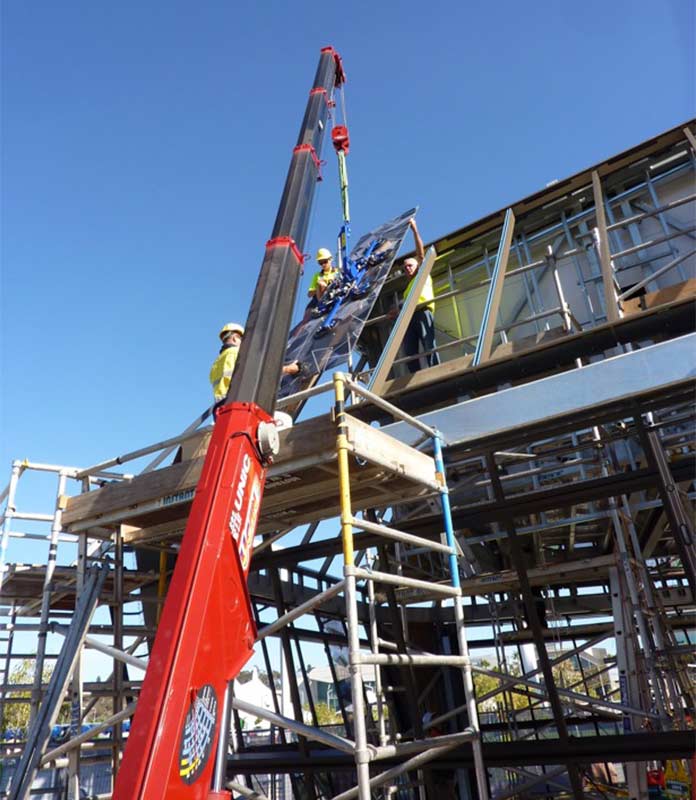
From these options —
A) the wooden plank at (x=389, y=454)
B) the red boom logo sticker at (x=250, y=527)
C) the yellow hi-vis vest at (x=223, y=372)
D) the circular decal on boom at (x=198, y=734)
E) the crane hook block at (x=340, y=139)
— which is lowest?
the circular decal on boom at (x=198, y=734)

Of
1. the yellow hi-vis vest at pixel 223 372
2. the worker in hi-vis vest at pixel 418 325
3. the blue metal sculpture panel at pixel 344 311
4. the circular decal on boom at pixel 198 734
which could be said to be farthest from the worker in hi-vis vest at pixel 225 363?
the worker in hi-vis vest at pixel 418 325

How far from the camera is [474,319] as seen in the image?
1152 cm

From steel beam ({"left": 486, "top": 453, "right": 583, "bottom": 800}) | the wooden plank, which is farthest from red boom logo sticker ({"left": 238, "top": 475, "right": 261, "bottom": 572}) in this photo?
steel beam ({"left": 486, "top": 453, "right": 583, "bottom": 800})

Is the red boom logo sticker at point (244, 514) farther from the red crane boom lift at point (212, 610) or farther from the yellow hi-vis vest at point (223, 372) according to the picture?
the yellow hi-vis vest at point (223, 372)

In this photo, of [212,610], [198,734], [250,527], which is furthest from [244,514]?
[198,734]

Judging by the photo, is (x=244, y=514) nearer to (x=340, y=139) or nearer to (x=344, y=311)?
(x=344, y=311)

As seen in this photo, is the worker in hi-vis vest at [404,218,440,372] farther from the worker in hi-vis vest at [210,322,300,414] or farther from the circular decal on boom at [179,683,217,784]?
the circular decal on boom at [179,683,217,784]

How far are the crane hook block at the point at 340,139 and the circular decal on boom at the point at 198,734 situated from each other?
34.0ft

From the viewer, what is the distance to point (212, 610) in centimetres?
356

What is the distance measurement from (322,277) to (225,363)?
5.01m

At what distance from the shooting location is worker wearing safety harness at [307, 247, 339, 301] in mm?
10797

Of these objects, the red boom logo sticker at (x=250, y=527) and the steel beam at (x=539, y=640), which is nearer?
the red boom logo sticker at (x=250, y=527)

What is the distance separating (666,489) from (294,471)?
2984 millimetres

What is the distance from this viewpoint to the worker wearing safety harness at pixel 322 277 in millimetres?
10797
